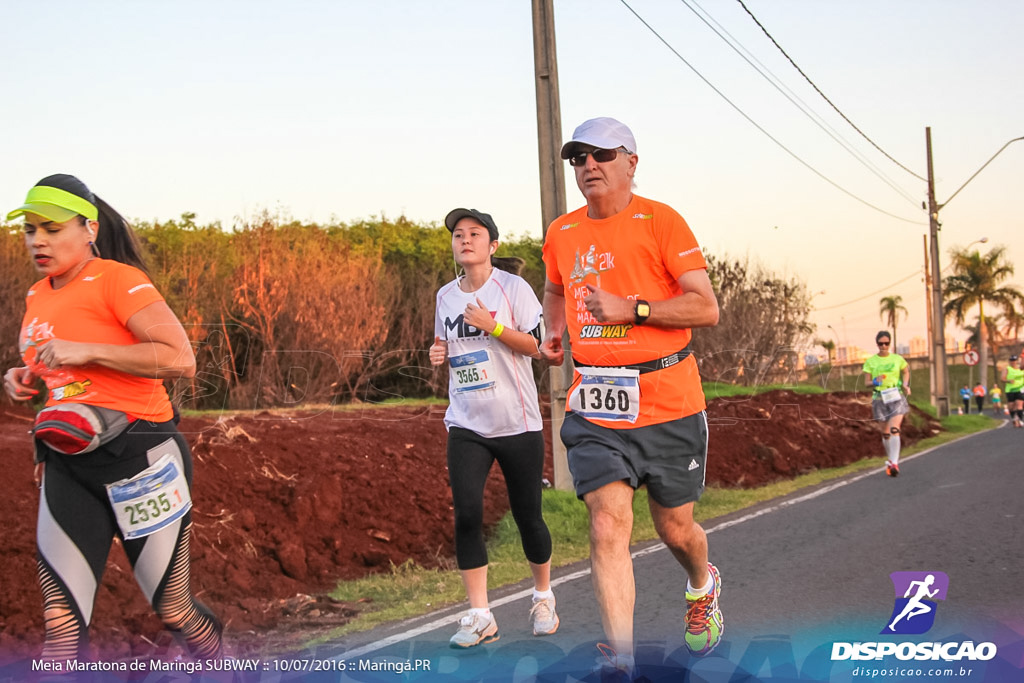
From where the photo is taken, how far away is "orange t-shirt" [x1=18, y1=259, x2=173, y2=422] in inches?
164

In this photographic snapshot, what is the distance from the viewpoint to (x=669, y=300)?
4.79 meters

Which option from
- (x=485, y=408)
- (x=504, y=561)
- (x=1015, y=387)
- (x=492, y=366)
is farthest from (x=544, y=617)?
(x=1015, y=387)

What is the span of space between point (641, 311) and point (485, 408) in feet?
4.83

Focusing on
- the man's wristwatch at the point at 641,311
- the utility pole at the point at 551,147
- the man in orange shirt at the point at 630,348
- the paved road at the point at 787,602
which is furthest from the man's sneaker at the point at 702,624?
the utility pole at the point at 551,147

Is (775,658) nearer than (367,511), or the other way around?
(775,658)

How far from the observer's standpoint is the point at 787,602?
6.82 meters

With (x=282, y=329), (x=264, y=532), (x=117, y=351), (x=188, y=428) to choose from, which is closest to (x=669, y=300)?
(x=117, y=351)

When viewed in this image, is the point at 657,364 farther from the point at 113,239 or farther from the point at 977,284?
the point at 977,284

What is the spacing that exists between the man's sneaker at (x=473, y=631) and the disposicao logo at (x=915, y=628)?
179 cm

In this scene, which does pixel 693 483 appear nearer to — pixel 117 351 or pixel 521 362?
pixel 521 362

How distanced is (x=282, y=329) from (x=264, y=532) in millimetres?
12256

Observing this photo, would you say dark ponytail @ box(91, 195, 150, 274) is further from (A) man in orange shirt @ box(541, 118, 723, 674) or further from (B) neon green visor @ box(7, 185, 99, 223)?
(A) man in orange shirt @ box(541, 118, 723, 674)

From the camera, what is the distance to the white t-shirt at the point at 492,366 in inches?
231

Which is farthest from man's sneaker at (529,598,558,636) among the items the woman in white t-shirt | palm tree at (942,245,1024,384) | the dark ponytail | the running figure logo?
palm tree at (942,245,1024,384)
